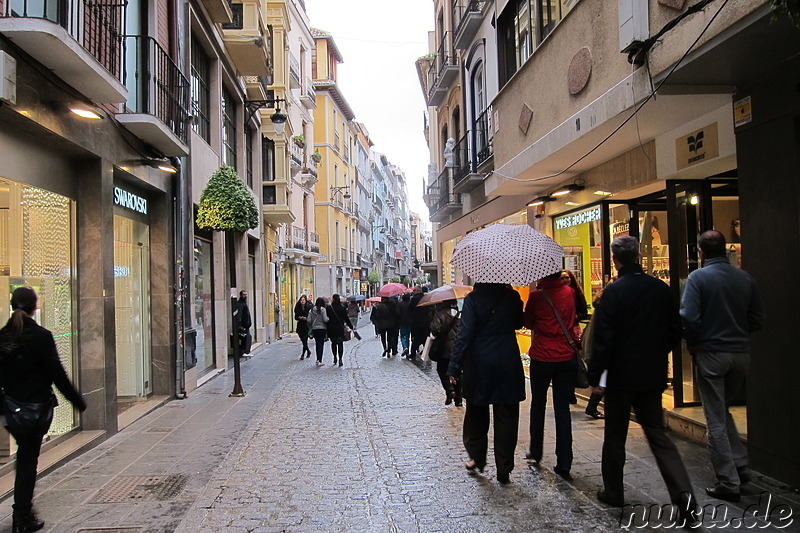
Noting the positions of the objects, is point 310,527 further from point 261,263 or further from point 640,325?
point 261,263

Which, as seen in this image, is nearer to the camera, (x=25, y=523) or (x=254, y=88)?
(x=25, y=523)

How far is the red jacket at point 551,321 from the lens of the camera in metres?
5.55

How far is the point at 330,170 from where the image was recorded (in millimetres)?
46469

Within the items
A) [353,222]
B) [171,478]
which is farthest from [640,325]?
[353,222]

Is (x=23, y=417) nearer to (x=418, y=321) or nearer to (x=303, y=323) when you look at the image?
(x=418, y=321)

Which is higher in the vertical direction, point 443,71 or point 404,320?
point 443,71

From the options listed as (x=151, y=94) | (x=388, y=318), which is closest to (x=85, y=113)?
(x=151, y=94)

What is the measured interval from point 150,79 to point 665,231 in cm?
802

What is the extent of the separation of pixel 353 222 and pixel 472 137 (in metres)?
40.4

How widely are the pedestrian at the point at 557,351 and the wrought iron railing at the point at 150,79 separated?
A: 6412 millimetres

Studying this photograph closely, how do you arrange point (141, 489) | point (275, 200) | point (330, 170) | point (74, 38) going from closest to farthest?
point (141, 489)
point (74, 38)
point (275, 200)
point (330, 170)

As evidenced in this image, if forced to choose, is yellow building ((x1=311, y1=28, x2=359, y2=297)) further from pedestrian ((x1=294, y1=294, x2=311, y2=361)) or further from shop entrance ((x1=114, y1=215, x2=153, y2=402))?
shop entrance ((x1=114, y1=215, x2=153, y2=402))

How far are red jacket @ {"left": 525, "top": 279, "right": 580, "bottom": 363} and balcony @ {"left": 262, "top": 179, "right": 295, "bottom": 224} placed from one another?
58.4 ft

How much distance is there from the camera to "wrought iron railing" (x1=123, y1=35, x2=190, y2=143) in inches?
370
